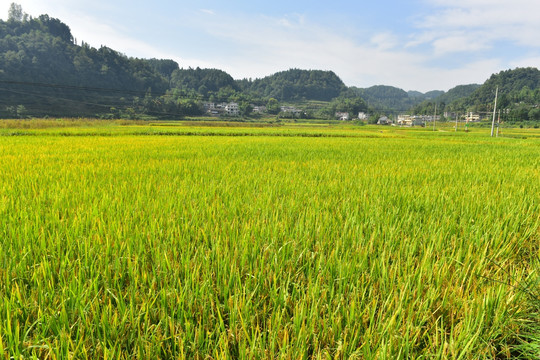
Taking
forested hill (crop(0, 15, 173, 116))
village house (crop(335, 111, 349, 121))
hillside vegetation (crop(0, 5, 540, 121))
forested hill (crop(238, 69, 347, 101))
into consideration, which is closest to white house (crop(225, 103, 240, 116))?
hillside vegetation (crop(0, 5, 540, 121))

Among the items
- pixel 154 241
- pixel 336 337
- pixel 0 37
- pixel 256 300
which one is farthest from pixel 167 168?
pixel 0 37

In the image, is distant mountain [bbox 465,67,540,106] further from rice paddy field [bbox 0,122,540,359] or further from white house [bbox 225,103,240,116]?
rice paddy field [bbox 0,122,540,359]

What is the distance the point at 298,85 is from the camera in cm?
16200

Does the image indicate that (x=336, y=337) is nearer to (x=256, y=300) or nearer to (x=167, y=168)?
(x=256, y=300)

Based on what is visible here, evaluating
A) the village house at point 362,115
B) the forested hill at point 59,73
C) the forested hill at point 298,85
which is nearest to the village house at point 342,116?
the village house at point 362,115

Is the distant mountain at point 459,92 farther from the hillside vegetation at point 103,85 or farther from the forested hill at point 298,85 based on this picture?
the forested hill at point 298,85

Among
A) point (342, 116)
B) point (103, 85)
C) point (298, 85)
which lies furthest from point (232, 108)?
point (298, 85)

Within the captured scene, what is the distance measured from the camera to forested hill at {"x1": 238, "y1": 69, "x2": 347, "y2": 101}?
15362 cm

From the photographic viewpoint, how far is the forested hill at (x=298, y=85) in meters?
154

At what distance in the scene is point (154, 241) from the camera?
1.48 metres

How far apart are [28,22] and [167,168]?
12544 centimetres

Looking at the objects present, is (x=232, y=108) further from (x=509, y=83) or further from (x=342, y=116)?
(x=509, y=83)

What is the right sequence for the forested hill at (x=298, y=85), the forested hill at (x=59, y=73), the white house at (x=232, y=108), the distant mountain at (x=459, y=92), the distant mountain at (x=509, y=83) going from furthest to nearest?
the distant mountain at (x=459, y=92) → the forested hill at (x=298, y=85) → the distant mountain at (x=509, y=83) → the white house at (x=232, y=108) → the forested hill at (x=59, y=73)

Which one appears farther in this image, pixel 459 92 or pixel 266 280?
pixel 459 92
